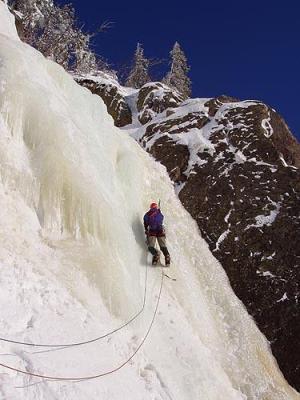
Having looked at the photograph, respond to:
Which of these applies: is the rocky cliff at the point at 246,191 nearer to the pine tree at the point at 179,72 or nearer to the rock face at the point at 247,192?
the rock face at the point at 247,192

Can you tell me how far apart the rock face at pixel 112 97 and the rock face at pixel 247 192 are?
8.47 feet

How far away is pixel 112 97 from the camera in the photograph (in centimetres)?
2634

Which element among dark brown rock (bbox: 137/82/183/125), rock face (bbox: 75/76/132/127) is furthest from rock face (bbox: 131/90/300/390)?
rock face (bbox: 75/76/132/127)

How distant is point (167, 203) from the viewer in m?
15.5

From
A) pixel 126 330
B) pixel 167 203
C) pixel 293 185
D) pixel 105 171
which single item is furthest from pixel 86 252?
pixel 293 185

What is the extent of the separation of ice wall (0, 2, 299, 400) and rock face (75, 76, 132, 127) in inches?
442

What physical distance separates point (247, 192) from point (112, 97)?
11869mm

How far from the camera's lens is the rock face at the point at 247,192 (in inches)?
563

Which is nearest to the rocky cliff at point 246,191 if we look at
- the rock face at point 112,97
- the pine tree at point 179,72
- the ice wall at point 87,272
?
the ice wall at point 87,272

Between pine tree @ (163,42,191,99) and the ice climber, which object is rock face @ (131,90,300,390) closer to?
the ice climber

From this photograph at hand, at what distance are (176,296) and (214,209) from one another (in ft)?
19.5

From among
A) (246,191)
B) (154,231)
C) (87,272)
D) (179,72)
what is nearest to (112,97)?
(246,191)

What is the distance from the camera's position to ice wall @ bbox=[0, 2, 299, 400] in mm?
7652

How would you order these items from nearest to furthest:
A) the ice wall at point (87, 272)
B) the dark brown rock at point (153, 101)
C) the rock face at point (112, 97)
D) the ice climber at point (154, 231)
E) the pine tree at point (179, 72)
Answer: the ice wall at point (87, 272)
the ice climber at point (154, 231)
the dark brown rock at point (153, 101)
the rock face at point (112, 97)
the pine tree at point (179, 72)
